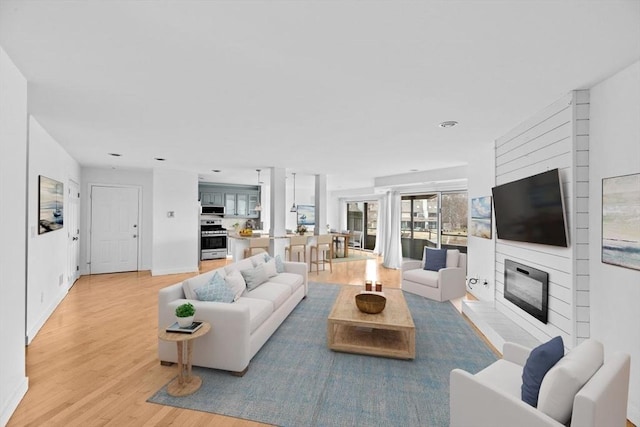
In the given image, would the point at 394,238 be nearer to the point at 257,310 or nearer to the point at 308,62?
the point at 257,310

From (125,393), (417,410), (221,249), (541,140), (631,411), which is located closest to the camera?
(631,411)

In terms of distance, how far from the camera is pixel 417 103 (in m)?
2.75

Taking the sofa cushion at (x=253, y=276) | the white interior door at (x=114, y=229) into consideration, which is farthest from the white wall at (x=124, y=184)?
the sofa cushion at (x=253, y=276)

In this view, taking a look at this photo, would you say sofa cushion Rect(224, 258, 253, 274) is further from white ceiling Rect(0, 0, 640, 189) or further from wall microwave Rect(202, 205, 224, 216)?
wall microwave Rect(202, 205, 224, 216)

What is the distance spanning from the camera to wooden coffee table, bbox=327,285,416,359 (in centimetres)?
295

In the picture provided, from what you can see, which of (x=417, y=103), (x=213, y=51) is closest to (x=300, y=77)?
(x=213, y=51)

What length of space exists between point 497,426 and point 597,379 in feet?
1.72

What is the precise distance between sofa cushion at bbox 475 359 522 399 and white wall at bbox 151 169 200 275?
6.79 meters

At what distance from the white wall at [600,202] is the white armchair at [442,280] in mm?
2473

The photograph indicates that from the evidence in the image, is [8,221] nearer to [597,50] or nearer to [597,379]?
[597,379]

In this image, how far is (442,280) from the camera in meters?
4.86

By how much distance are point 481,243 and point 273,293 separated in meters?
3.42

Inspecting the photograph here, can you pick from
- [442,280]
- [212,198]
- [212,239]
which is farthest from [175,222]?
[442,280]

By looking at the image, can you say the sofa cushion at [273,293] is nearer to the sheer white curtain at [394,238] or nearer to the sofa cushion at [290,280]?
the sofa cushion at [290,280]
